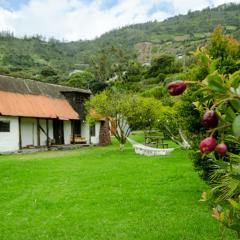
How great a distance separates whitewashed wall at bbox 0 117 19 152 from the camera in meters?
26.2

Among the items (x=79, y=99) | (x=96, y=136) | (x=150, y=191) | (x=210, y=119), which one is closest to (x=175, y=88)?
(x=210, y=119)

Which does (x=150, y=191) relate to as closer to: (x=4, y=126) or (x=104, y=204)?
(x=104, y=204)

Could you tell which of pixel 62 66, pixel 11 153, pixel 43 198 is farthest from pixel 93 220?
pixel 62 66

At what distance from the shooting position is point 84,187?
12922 millimetres

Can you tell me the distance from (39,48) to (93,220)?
4338 inches

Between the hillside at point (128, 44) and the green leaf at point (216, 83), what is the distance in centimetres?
7514

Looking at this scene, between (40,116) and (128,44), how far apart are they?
114 meters

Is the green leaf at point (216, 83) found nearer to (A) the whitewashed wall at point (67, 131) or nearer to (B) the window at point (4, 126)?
(B) the window at point (4, 126)

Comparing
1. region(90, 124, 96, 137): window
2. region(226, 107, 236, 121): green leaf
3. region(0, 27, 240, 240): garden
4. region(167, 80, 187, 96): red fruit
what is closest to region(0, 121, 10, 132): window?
region(0, 27, 240, 240): garden

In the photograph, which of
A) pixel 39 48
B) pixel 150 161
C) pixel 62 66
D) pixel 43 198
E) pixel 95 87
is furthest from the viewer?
pixel 39 48

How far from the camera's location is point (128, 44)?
14050 centimetres

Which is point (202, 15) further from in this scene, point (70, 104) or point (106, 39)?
point (70, 104)

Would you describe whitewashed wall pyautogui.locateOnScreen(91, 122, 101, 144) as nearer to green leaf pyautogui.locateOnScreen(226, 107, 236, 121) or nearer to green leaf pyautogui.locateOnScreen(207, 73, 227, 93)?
green leaf pyautogui.locateOnScreen(226, 107, 236, 121)

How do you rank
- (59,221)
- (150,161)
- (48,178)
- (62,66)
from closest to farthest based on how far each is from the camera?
(59,221) → (48,178) → (150,161) → (62,66)
